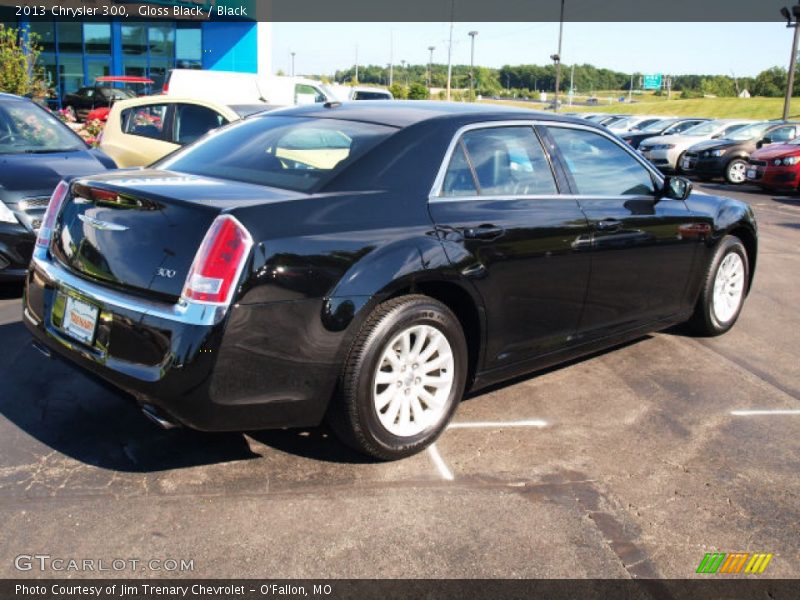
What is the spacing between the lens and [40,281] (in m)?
3.81

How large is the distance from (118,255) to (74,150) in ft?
15.3

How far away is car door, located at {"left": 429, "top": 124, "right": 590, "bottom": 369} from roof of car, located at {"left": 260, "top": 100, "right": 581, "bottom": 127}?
0.41ft

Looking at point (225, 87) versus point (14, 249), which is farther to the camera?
point (225, 87)

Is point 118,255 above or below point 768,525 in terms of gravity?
above

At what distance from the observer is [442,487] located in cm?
350

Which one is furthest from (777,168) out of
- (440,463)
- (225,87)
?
(440,463)

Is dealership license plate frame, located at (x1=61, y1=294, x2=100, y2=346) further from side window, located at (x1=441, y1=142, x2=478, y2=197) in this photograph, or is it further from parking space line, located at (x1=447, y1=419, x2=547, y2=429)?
parking space line, located at (x1=447, y1=419, x2=547, y2=429)

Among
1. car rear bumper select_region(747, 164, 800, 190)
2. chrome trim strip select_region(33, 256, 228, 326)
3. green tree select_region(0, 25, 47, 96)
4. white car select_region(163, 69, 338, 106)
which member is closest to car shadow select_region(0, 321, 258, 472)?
chrome trim strip select_region(33, 256, 228, 326)

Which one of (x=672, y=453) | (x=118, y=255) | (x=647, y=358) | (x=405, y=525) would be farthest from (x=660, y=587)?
(x=647, y=358)

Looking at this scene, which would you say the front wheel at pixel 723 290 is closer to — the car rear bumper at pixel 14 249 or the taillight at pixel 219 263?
the taillight at pixel 219 263

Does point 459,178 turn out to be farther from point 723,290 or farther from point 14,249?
point 14,249

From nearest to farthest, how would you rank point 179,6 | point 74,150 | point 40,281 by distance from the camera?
point 40,281, point 74,150, point 179,6

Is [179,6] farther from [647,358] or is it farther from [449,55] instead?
[449,55]

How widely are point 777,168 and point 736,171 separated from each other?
2857 millimetres
